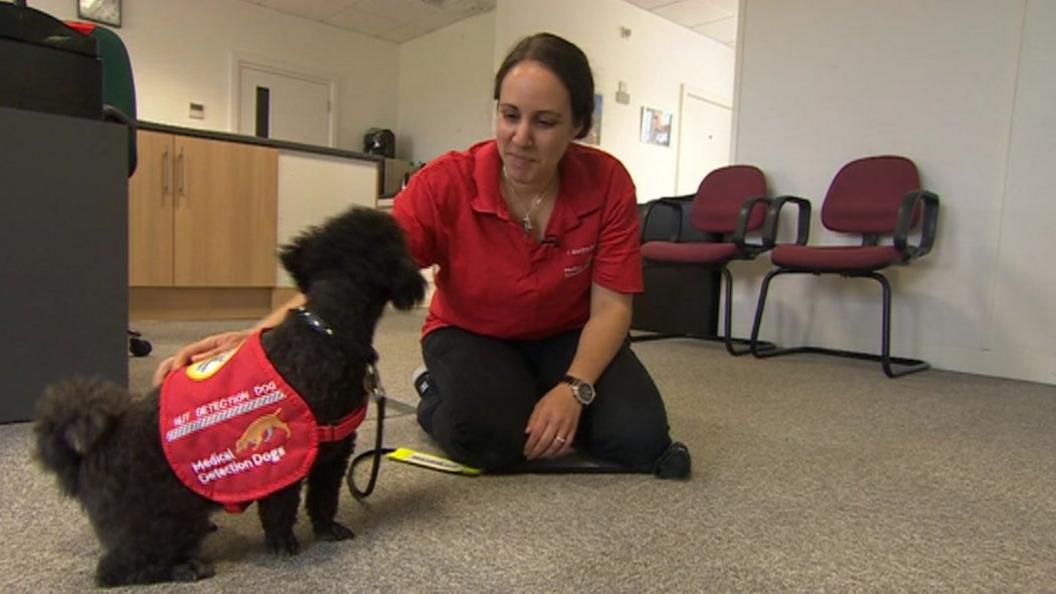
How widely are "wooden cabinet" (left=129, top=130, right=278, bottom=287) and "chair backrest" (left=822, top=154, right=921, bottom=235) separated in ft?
8.85

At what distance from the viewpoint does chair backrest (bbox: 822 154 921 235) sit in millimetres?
2797

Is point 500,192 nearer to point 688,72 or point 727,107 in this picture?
point 688,72

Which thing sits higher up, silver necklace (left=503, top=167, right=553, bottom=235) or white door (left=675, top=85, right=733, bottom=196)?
white door (left=675, top=85, right=733, bottom=196)

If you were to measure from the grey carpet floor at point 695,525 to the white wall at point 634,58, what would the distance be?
4300mm

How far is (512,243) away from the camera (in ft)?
4.14

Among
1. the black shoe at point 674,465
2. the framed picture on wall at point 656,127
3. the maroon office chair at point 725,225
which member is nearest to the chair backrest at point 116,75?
the black shoe at point 674,465

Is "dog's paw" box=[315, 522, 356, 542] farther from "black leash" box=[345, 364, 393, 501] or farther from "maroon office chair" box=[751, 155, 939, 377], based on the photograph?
"maroon office chair" box=[751, 155, 939, 377]

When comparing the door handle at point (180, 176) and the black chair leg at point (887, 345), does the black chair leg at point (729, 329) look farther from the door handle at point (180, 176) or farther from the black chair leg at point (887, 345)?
the door handle at point (180, 176)

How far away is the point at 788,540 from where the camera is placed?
0.98 m

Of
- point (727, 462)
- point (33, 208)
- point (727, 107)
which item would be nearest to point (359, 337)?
point (727, 462)

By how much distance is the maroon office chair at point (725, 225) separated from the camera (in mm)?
2906

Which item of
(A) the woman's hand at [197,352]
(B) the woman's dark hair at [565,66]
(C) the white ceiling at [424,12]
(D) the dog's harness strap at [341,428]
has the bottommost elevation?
(D) the dog's harness strap at [341,428]

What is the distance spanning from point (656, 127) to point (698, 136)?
0.67 metres

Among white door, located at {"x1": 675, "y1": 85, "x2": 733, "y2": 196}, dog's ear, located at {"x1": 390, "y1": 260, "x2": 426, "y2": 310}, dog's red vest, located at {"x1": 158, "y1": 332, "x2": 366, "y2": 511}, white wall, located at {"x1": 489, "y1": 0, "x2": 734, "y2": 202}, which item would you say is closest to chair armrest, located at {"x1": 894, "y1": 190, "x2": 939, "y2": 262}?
dog's ear, located at {"x1": 390, "y1": 260, "x2": 426, "y2": 310}
